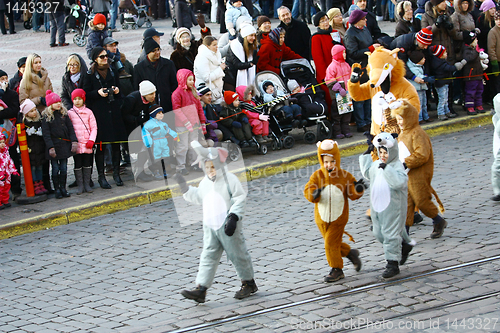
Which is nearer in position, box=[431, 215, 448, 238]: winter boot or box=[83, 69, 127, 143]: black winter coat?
box=[431, 215, 448, 238]: winter boot

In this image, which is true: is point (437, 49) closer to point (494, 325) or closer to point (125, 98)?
point (125, 98)

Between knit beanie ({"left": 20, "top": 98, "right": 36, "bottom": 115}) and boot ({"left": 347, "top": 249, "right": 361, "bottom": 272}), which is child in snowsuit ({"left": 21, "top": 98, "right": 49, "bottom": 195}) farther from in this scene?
boot ({"left": 347, "top": 249, "right": 361, "bottom": 272})

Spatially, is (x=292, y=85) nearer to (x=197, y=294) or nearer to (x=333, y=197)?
(x=333, y=197)

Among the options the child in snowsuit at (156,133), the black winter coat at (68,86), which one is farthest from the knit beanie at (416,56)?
the black winter coat at (68,86)

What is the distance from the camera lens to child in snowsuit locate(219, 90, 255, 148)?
11.4m

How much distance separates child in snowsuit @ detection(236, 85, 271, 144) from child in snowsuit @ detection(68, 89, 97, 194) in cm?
267

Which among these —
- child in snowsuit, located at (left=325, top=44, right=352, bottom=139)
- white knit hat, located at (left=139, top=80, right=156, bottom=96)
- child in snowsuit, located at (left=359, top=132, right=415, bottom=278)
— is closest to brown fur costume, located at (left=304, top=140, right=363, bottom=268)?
child in snowsuit, located at (left=359, top=132, right=415, bottom=278)

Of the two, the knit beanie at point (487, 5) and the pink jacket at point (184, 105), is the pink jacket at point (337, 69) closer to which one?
the pink jacket at point (184, 105)

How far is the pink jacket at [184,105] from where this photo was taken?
1086cm

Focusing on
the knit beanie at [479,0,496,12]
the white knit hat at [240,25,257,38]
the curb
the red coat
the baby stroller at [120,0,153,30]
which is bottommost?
the curb

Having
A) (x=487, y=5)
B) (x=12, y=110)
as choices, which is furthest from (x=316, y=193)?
(x=487, y=5)

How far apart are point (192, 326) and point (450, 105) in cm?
918

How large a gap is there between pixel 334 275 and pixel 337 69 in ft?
20.5

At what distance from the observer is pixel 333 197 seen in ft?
22.1
